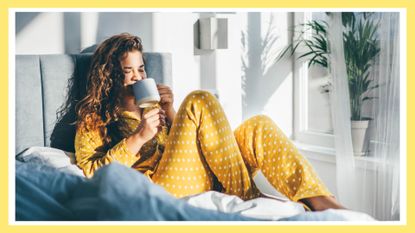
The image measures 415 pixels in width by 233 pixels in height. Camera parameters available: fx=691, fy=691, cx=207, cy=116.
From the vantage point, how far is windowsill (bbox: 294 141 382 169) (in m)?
3.13

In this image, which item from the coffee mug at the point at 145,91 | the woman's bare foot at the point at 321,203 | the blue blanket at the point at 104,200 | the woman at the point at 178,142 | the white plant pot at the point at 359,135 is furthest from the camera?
the white plant pot at the point at 359,135

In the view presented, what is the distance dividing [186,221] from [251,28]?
1484 mm

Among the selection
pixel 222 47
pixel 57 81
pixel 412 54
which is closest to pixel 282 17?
pixel 222 47

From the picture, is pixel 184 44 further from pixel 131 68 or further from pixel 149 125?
pixel 149 125

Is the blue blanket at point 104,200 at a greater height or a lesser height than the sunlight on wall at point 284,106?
lesser

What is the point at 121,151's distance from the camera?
9.80 feet

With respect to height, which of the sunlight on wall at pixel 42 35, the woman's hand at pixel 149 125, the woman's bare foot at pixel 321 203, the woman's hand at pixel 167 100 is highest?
the sunlight on wall at pixel 42 35

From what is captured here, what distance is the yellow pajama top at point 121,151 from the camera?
9.75 feet

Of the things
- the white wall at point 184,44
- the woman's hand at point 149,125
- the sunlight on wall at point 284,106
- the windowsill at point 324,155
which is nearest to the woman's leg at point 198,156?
the woman's hand at point 149,125

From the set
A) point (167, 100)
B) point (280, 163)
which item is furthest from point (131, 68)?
point (280, 163)

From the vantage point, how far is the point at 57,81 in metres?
A: 3.16

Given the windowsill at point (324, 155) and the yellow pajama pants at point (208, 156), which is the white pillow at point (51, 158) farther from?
the windowsill at point (324, 155)

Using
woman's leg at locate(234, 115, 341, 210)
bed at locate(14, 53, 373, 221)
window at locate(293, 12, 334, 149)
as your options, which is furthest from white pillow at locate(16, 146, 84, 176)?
window at locate(293, 12, 334, 149)

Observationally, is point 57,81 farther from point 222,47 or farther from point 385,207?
point 385,207
